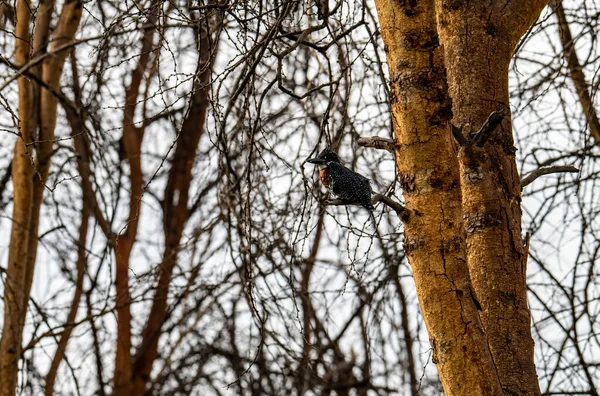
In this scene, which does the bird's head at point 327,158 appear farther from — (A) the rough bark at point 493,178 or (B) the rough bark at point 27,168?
(B) the rough bark at point 27,168

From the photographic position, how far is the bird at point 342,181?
2.80 meters

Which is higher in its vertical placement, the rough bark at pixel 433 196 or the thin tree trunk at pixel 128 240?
the thin tree trunk at pixel 128 240

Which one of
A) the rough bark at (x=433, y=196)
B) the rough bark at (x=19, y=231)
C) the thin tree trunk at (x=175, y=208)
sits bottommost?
the rough bark at (x=433, y=196)

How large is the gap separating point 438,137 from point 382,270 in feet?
5.13

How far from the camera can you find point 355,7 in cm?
347

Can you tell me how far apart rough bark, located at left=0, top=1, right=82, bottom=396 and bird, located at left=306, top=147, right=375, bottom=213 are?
2.01m

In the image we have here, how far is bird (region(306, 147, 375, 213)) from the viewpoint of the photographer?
9.20ft

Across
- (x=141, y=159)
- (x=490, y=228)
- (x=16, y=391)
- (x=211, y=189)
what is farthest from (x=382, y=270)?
(x=141, y=159)

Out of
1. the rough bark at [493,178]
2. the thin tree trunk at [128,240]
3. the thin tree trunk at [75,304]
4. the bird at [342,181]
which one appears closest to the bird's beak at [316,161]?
the bird at [342,181]

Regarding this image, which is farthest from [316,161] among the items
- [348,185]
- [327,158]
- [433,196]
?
[433,196]

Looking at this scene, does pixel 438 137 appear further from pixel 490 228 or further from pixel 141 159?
pixel 141 159

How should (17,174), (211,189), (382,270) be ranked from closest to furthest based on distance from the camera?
(382,270), (17,174), (211,189)

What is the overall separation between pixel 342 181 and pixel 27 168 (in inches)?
96.8

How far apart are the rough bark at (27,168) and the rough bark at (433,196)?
2365 mm
